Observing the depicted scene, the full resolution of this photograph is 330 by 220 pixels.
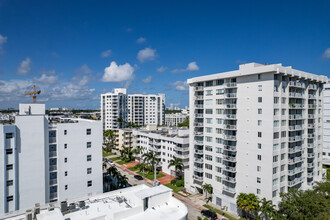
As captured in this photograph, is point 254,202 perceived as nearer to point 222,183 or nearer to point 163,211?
point 222,183

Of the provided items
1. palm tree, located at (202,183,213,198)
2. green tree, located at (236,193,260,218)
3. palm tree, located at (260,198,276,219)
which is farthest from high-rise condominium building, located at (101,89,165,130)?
palm tree, located at (260,198,276,219)

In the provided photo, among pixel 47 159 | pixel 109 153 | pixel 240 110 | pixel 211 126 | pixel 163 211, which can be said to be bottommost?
pixel 109 153

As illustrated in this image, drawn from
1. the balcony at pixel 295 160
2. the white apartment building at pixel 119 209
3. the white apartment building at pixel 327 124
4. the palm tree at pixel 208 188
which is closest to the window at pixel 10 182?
the white apartment building at pixel 119 209

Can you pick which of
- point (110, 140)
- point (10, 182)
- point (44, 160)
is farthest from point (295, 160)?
point (110, 140)

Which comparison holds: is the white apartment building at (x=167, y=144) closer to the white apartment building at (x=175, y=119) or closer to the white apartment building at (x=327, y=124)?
the white apartment building at (x=327, y=124)

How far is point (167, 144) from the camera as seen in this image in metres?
68.6

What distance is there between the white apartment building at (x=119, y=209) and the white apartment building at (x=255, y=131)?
22.2 metres

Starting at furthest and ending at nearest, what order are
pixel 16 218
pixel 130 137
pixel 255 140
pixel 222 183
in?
pixel 130 137 < pixel 222 183 < pixel 255 140 < pixel 16 218

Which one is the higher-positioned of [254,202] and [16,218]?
[16,218]

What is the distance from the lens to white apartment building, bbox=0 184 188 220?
2275 centimetres

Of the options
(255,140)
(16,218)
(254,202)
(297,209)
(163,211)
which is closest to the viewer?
(16,218)

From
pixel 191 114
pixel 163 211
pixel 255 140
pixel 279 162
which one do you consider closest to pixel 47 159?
pixel 163 211

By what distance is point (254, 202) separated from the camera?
3794 centimetres

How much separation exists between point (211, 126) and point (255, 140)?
1102 cm
